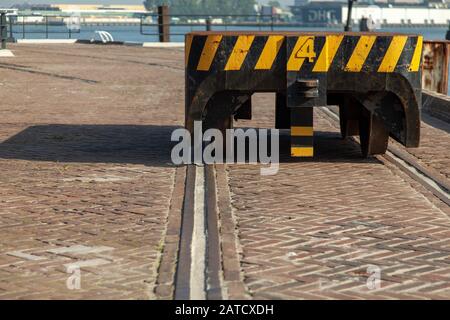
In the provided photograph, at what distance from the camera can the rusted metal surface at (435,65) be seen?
1894 cm

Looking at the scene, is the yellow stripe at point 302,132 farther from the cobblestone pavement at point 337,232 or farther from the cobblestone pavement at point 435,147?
the cobblestone pavement at point 435,147

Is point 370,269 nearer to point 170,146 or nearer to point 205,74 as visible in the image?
point 205,74

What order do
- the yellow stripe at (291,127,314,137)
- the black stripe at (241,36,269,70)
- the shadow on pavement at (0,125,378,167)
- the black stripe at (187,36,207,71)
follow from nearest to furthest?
the black stripe at (241,36,269,70)
the black stripe at (187,36,207,71)
the yellow stripe at (291,127,314,137)
the shadow on pavement at (0,125,378,167)

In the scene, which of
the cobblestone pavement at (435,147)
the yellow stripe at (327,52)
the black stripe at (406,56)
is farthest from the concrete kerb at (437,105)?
the yellow stripe at (327,52)

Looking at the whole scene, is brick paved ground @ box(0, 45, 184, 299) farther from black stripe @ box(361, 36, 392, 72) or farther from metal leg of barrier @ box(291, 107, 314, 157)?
black stripe @ box(361, 36, 392, 72)

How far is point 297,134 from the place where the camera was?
10.4 meters

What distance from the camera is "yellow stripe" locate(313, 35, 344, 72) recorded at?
9.98m

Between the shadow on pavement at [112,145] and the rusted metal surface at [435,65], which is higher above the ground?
the rusted metal surface at [435,65]

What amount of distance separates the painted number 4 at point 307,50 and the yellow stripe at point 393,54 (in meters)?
0.66

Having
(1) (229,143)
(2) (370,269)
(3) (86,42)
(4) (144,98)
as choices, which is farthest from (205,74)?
(3) (86,42)

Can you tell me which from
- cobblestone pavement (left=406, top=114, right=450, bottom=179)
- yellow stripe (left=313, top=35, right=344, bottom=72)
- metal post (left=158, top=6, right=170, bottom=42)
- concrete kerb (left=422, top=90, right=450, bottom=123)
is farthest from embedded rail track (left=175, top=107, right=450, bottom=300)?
metal post (left=158, top=6, right=170, bottom=42)

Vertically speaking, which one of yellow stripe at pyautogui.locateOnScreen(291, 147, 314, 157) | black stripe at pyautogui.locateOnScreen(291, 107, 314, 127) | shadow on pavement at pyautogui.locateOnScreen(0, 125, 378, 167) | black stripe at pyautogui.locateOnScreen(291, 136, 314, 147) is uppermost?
black stripe at pyautogui.locateOnScreen(291, 107, 314, 127)

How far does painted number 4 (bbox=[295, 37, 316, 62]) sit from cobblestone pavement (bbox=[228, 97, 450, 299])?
1.09 m
